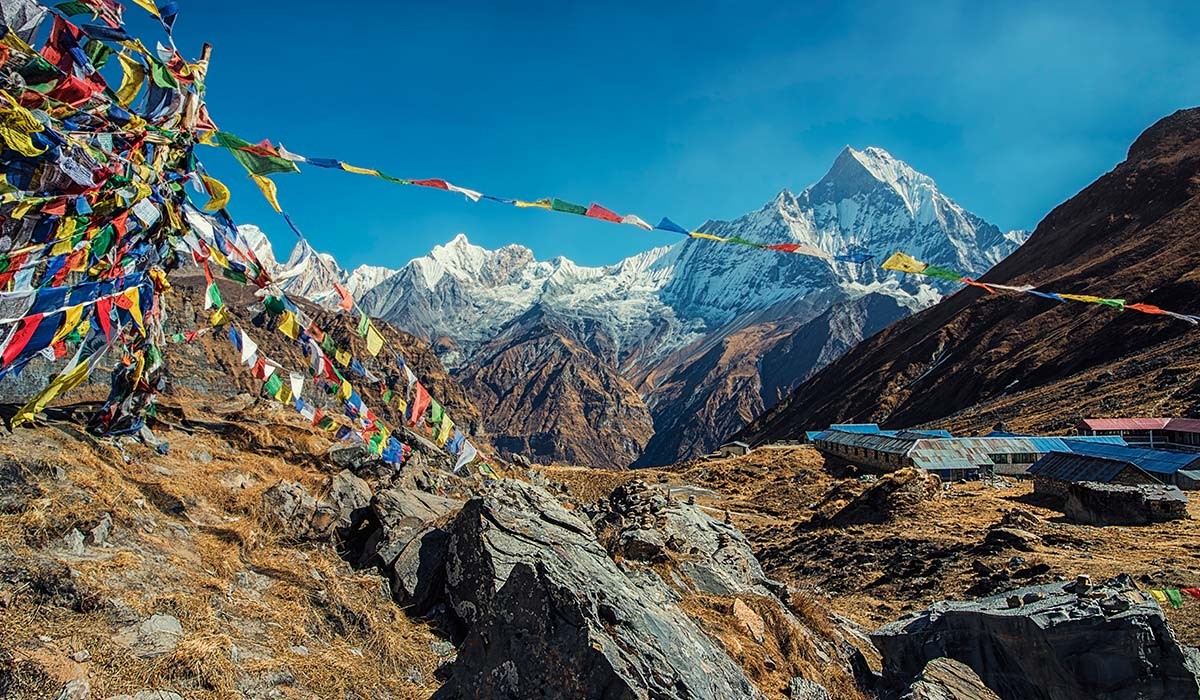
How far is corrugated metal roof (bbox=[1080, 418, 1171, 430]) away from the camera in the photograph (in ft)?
147

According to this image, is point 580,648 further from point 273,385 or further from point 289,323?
point 273,385

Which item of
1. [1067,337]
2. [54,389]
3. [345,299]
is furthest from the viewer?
[1067,337]

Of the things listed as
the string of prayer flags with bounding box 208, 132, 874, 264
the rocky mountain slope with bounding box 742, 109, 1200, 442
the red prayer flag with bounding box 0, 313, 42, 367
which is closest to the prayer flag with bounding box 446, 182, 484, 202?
the string of prayer flags with bounding box 208, 132, 874, 264

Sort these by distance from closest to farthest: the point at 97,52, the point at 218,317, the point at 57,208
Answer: the point at 57,208 < the point at 97,52 < the point at 218,317

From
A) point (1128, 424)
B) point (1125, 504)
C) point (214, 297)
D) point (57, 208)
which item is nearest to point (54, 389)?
point (57, 208)

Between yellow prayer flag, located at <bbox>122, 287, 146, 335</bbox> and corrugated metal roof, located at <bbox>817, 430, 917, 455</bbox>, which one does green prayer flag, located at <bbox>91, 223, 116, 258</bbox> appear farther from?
corrugated metal roof, located at <bbox>817, 430, 917, 455</bbox>

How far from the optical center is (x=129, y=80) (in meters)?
10.9

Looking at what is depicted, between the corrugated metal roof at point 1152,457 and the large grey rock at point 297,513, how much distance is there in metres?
34.4

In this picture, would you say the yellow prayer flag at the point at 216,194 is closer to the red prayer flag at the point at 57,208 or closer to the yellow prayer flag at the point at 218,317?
the red prayer flag at the point at 57,208

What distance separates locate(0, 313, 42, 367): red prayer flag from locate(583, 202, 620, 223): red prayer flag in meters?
8.62

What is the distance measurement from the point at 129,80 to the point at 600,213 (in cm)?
797

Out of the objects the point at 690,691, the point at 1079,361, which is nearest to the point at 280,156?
the point at 690,691

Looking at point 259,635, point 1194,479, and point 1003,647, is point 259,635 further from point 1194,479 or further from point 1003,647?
point 1194,479

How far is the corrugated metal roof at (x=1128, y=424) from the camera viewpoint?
147 feet
